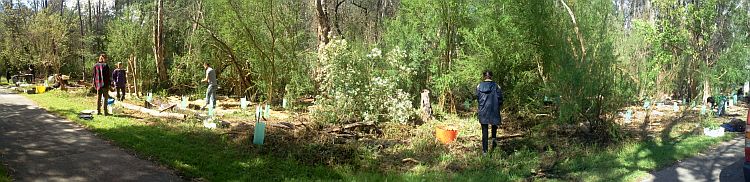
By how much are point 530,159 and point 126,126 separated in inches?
299

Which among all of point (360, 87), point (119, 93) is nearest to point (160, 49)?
point (119, 93)

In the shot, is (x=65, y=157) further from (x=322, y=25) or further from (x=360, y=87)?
(x=322, y=25)

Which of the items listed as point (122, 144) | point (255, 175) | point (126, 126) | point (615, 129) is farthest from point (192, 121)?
point (615, 129)

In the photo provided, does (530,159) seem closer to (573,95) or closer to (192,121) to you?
(573,95)

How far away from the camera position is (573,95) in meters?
9.66

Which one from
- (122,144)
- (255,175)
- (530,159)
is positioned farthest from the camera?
(530,159)

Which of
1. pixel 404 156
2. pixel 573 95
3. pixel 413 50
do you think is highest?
pixel 413 50

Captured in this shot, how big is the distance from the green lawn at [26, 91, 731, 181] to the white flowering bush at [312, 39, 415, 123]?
2370 mm

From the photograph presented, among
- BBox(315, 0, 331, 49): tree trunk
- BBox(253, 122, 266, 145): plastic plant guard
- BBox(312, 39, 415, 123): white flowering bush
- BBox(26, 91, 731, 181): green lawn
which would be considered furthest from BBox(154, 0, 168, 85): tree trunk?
BBox(253, 122, 266, 145): plastic plant guard

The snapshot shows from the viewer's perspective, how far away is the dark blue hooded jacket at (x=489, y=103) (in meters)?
8.71

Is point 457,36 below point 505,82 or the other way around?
the other way around

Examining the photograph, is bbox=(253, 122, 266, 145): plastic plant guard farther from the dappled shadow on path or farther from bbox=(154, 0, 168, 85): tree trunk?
bbox=(154, 0, 168, 85): tree trunk

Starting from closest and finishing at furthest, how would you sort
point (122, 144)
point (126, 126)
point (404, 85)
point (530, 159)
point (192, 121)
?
point (122, 144), point (530, 159), point (126, 126), point (192, 121), point (404, 85)

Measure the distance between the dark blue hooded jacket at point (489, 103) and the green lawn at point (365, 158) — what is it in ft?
2.11
